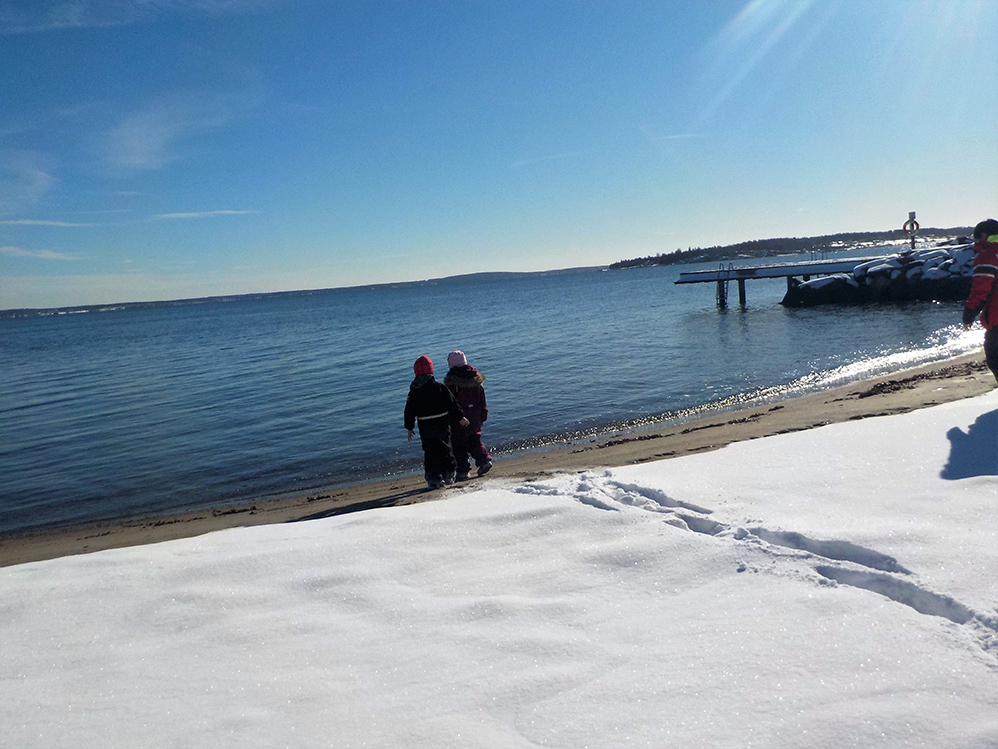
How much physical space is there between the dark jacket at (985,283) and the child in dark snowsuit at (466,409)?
608 cm

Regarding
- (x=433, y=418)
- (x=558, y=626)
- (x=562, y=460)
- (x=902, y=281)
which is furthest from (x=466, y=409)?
(x=902, y=281)

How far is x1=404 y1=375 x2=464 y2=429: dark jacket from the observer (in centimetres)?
811

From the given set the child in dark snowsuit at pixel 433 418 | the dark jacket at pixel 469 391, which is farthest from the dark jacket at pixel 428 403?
the dark jacket at pixel 469 391

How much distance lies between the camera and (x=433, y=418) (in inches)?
324

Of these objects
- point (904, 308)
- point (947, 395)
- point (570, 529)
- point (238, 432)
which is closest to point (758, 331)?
point (904, 308)

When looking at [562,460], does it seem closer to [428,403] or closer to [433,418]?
[433,418]

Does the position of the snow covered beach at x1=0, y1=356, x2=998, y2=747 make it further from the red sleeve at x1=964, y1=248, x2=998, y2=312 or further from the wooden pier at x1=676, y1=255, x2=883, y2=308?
the wooden pier at x1=676, y1=255, x2=883, y2=308

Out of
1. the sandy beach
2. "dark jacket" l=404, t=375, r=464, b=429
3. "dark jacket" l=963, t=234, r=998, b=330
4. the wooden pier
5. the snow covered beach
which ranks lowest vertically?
the sandy beach

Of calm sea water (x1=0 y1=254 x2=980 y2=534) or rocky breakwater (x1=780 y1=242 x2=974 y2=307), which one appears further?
rocky breakwater (x1=780 y1=242 x2=974 y2=307)

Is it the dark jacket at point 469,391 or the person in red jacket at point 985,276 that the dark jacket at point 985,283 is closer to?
the person in red jacket at point 985,276

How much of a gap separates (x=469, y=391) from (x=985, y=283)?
6.51m

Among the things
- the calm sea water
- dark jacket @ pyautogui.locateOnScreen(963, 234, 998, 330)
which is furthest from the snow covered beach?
the calm sea water

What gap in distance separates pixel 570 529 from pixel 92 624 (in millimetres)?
2909

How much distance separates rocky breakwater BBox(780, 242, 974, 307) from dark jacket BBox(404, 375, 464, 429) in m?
33.0
